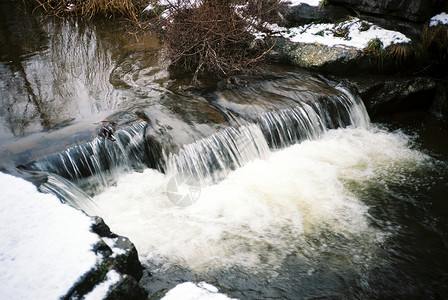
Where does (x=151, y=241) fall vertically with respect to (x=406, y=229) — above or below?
above

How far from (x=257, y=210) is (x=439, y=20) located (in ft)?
18.4

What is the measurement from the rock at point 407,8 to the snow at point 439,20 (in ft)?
0.40

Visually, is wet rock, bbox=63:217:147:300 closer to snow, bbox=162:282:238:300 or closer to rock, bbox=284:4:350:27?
snow, bbox=162:282:238:300

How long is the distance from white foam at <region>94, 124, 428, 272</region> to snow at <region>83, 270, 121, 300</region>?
103cm

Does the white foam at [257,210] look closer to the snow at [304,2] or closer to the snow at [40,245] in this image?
the snow at [40,245]

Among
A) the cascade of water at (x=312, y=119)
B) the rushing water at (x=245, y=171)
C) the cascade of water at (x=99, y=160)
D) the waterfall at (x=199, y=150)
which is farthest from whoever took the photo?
the cascade of water at (x=312, y=119)

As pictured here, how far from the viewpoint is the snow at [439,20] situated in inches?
A: 271

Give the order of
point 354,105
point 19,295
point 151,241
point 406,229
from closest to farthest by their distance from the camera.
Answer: point 19,295, point 151,241, point 406,229, point 354,105

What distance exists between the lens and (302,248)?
3.71m

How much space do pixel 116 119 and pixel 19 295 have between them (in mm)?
2999

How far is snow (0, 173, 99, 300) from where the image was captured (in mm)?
2328

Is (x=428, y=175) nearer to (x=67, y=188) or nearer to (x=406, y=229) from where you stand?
(x=406, y=229)

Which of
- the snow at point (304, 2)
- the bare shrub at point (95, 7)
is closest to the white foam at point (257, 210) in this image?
the snow at point (304, 2)

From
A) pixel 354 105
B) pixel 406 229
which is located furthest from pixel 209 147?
pixel 354 105
